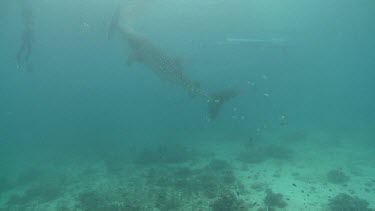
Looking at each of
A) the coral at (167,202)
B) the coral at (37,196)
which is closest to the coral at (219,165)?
the coral at (167,202)

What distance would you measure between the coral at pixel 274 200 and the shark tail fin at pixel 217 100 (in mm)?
4725

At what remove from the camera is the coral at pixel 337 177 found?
1822cm

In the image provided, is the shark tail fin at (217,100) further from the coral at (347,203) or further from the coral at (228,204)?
the coral at (347,203)

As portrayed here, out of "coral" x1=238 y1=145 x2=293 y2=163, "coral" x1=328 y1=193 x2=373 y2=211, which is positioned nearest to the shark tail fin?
"coral" x1=238 y1=145 x2=293 y2=163

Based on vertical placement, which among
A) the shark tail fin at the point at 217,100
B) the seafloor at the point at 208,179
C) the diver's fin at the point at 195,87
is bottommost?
the seafloor at the point at 208,179

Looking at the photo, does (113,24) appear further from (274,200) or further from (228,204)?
(274,200)

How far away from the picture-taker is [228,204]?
1411 cm

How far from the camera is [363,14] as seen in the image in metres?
49.3

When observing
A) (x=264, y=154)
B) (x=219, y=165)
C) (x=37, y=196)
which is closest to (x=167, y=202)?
(x=219, y=165)

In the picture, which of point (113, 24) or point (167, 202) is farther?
point (113, 24)

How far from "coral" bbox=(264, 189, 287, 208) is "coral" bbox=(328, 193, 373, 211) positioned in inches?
80.9

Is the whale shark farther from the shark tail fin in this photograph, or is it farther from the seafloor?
the seafloor

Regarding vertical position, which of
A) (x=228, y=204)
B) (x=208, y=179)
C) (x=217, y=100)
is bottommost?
(x=228, y=204)

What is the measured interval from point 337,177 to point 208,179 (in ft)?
22.6
